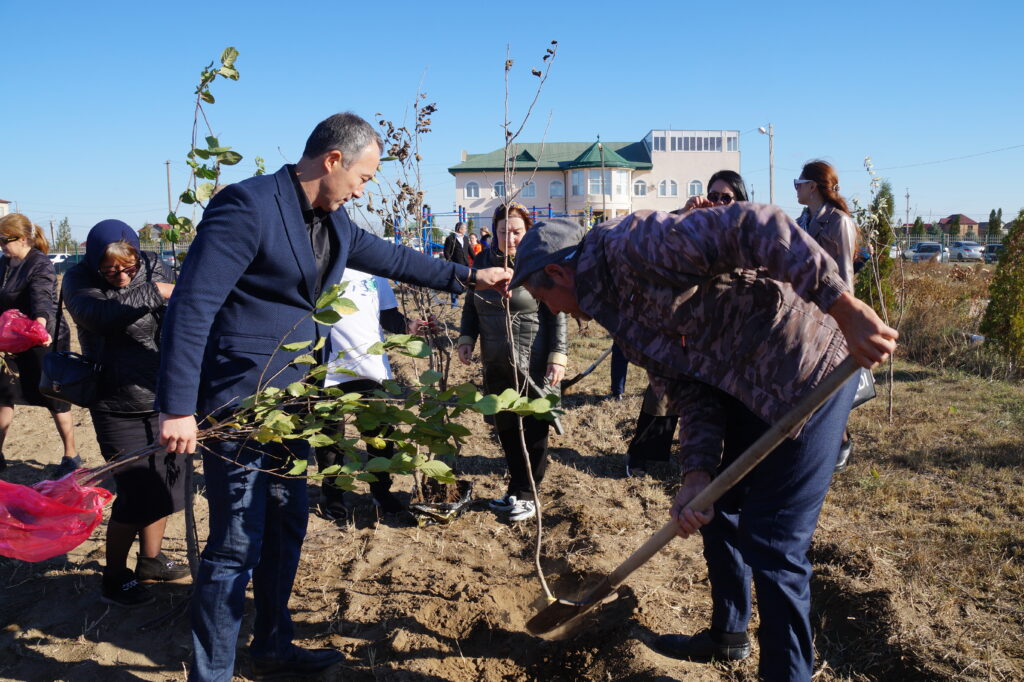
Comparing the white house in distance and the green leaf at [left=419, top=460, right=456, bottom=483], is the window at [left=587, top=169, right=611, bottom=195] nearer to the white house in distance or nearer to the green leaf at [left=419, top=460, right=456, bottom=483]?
the white house in distance

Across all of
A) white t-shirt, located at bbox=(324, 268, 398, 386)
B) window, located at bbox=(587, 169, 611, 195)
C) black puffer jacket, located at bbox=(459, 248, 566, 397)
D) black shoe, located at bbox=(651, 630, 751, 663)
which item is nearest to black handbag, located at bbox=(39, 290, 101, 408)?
white t-shirt, located at bbox=(324, 268, 398, 386)

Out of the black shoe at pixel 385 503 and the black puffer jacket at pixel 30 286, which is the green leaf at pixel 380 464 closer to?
the black shoe at pixel 385 503

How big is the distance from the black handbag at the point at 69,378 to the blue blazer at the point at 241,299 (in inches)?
43.1

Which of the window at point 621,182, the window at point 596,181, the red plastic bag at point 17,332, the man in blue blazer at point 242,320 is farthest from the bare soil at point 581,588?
the window at point 621,182

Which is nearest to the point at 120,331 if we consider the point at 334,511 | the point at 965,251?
the point at 334,511

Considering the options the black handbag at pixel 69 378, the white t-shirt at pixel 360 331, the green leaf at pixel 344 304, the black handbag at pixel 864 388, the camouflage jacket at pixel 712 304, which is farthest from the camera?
the white t-shirt at pixel 360 331

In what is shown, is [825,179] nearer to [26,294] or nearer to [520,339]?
[520,339]

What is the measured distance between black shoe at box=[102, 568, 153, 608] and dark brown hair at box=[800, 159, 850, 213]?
3.94m

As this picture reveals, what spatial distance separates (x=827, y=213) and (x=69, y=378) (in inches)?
143

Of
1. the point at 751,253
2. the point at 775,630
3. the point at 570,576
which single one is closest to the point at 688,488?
the point at 775,630

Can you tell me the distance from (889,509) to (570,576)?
1.96 m

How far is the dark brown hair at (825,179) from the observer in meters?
3.67

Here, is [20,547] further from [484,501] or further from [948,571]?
[948,571]

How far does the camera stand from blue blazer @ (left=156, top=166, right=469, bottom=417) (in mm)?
2057
